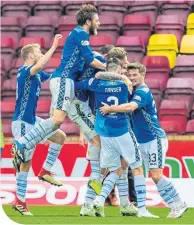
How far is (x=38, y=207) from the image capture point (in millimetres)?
13359

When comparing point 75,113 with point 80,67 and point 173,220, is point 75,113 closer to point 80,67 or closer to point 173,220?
point 80,67

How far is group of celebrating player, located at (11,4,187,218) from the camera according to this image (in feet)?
36.8

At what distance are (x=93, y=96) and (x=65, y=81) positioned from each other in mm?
411

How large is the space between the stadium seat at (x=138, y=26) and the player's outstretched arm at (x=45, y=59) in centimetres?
625

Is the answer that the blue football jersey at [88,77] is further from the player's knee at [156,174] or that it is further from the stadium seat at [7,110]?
the stadium seat at [7,110]

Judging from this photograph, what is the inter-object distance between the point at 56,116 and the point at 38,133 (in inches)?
10.4

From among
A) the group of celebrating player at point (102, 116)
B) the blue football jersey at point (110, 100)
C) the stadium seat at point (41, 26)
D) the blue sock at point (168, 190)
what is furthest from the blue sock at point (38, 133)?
the stadium seat at point (41, 26)

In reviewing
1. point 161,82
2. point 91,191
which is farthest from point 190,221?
point 161,82

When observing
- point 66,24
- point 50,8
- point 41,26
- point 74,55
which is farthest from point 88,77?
point 50,8

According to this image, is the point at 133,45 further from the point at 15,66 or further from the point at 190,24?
the point at 15,66

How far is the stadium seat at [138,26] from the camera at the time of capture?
17.7 meters

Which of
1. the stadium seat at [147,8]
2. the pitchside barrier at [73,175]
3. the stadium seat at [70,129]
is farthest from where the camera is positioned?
the stadium seat at [147,8]

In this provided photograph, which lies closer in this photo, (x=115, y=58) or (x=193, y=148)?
(x=115, y=58)

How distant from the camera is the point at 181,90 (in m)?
15.9
